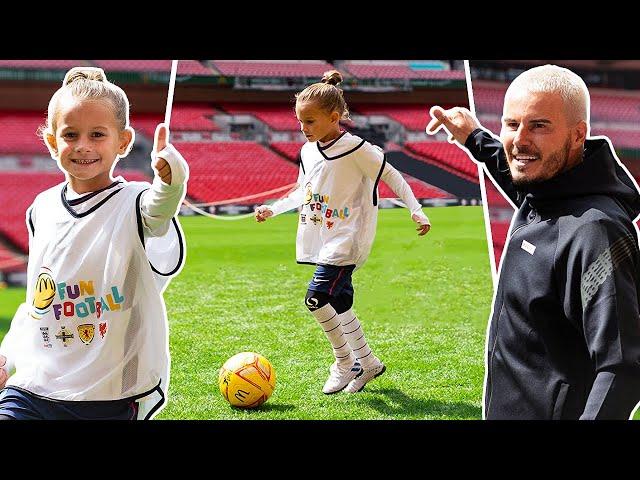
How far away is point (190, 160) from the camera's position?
6.44m

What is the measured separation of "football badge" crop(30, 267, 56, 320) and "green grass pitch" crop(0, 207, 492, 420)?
49.4 inches

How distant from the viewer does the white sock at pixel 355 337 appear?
427cm

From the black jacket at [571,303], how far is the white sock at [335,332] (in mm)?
1658

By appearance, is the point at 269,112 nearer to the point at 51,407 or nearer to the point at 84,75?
the point at 84,75

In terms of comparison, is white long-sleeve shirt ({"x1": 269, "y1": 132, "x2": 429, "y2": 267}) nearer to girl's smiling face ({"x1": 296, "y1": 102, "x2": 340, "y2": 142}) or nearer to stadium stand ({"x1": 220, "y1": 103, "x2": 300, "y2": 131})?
girl's smiling face ({"x1": 296, "y1": 102, "x2": 340, "y2": 142})

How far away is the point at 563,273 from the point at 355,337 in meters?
2.08

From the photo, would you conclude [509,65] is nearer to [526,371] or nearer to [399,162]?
[399,162]

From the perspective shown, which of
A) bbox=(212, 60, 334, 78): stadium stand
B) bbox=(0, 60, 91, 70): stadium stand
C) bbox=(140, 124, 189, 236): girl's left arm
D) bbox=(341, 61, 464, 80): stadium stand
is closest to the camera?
bbox=(140, 124, 189, 236): girl's left arm

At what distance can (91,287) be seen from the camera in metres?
2.88

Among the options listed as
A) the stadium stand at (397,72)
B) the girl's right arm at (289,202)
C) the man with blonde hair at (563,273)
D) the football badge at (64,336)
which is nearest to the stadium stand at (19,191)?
the girl's right arm at (289,202)

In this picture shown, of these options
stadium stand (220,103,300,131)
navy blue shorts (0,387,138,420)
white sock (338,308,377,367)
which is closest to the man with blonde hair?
navy blue shorts (0,387,138,420)

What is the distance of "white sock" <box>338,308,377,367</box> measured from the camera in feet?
14.0

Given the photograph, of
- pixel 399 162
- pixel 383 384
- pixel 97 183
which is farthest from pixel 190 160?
pixel 97 183

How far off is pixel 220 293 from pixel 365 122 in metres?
1.52
